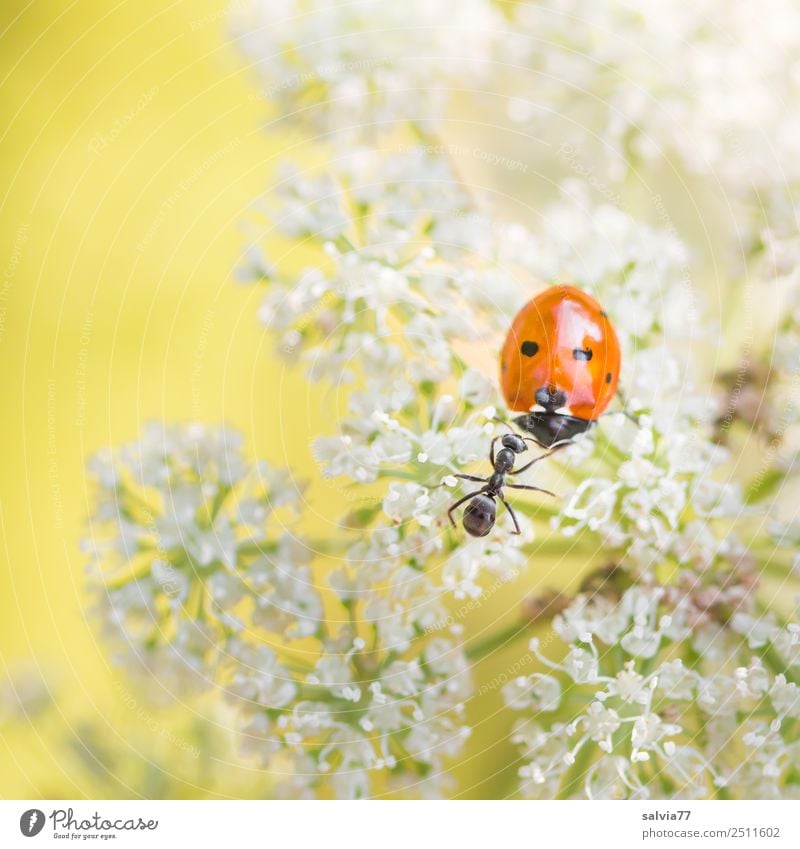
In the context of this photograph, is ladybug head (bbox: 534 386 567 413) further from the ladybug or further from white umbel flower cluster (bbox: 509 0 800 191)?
white umbel flower cluster (bbox: 509 0 800 191)

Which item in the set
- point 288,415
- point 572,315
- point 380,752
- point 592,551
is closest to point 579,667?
point 592,551

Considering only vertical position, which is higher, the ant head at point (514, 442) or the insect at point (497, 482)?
the ant head at point (514, 442)

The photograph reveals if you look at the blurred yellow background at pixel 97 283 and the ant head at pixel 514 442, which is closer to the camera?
the ant head at pixel 514 442

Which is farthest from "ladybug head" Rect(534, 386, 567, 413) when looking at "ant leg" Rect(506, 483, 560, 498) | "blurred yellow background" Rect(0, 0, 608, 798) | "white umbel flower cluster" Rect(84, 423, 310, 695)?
"white umbel flower cluster" Rect(84, 423, 310, 695)

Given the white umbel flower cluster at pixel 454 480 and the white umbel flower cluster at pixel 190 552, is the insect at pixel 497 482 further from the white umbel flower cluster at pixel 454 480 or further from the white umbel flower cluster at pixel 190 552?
the white umbel flower cluster at pixel 190 552
